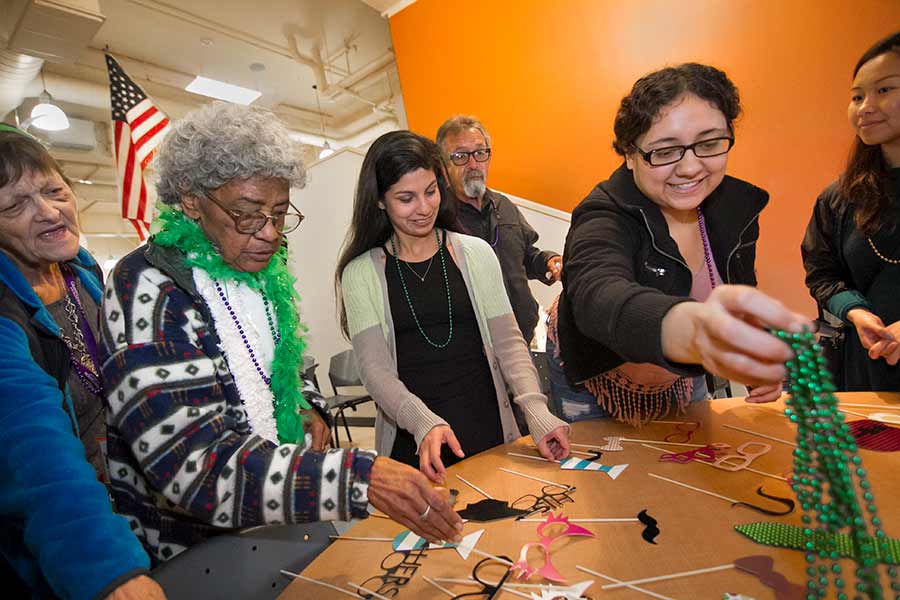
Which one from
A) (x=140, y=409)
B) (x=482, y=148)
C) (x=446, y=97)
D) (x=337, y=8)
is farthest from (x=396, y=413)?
(x=337, y=8)

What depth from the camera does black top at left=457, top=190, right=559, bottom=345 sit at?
8.55 ft

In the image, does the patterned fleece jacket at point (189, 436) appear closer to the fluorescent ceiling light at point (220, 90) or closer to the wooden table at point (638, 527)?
the wooden table at point (638, 527)

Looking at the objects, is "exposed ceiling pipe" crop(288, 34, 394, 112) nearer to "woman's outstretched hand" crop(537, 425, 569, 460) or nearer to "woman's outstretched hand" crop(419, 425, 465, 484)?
"woman's outstretched hand" crop(419, 425, 465, 484)

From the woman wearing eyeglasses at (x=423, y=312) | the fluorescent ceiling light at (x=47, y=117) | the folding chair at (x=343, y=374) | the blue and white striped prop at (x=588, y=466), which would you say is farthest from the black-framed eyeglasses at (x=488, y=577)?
the fluorescent ceiling light at (x=47, y=117)

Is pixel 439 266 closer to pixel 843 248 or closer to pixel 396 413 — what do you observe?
pixel 396 413

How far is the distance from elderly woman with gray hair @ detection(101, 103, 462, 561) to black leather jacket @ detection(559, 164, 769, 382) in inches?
18.4

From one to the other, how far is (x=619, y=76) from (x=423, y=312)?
2.85m

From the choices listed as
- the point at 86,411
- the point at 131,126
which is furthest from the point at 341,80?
the point at 86,411

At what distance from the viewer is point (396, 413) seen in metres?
1.45

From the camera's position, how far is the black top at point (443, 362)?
167 centimetres

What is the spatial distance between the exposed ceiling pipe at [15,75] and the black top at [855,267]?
6085 millimetres

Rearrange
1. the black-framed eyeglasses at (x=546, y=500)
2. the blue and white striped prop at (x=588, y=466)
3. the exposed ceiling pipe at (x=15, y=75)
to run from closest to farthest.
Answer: the black-framed eyeglasses at (x=546, y=500), the blue and white striped prop at (x=588, y=466), the exposed ceiling pipe at (x=15, y=75)

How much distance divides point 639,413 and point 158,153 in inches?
54.2

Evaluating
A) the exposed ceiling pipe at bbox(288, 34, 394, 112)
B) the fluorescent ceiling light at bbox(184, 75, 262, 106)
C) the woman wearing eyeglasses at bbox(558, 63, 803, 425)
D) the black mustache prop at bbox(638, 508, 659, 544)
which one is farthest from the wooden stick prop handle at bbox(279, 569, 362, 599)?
the fluorescent ceiling light at bbox(184, 75, 262, 106)
